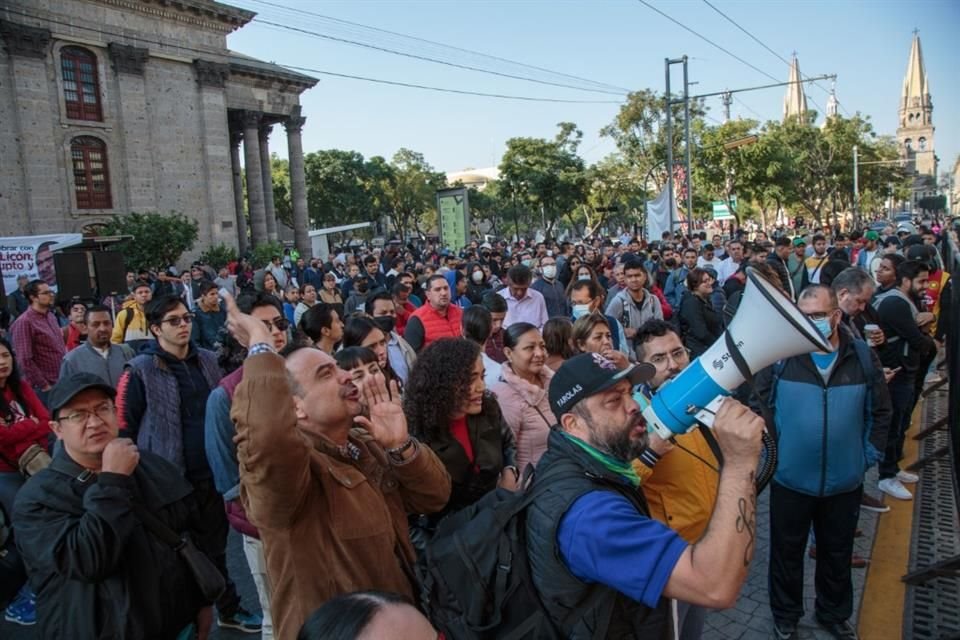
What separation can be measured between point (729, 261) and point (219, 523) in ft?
33.1

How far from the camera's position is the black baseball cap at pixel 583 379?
2.08 metres

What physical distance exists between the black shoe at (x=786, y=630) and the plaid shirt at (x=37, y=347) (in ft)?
21.9

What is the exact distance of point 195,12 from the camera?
29.0m

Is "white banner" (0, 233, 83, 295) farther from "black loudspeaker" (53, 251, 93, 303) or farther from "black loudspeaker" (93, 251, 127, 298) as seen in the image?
"black loudspeaker" (93, 251, 127, 298)

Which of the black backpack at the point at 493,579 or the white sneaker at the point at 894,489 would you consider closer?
the black backpack at the point at 493,579

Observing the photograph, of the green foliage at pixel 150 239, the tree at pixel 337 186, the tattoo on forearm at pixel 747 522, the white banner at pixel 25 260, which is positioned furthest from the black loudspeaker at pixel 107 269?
the tree at pixel 337 186

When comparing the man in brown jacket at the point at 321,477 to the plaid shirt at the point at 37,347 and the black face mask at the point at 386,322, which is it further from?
the plaid shirt at the point at 37,347

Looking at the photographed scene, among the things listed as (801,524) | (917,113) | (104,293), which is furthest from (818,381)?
(917,113)

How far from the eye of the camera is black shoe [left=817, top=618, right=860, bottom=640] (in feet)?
11.6

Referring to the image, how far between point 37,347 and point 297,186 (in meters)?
31.1

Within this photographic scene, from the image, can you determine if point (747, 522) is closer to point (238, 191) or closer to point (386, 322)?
point (386, 322)

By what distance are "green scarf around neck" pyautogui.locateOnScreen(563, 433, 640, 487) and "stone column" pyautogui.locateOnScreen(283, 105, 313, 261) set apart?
115 feet

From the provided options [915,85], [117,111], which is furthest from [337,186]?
[915,85]

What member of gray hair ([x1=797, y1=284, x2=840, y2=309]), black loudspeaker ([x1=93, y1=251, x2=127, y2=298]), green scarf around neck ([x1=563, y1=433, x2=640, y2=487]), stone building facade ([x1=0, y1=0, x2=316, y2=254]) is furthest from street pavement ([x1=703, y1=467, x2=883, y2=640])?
stone building facade ([x1=0, y1=0, x2=316, y2=254])
